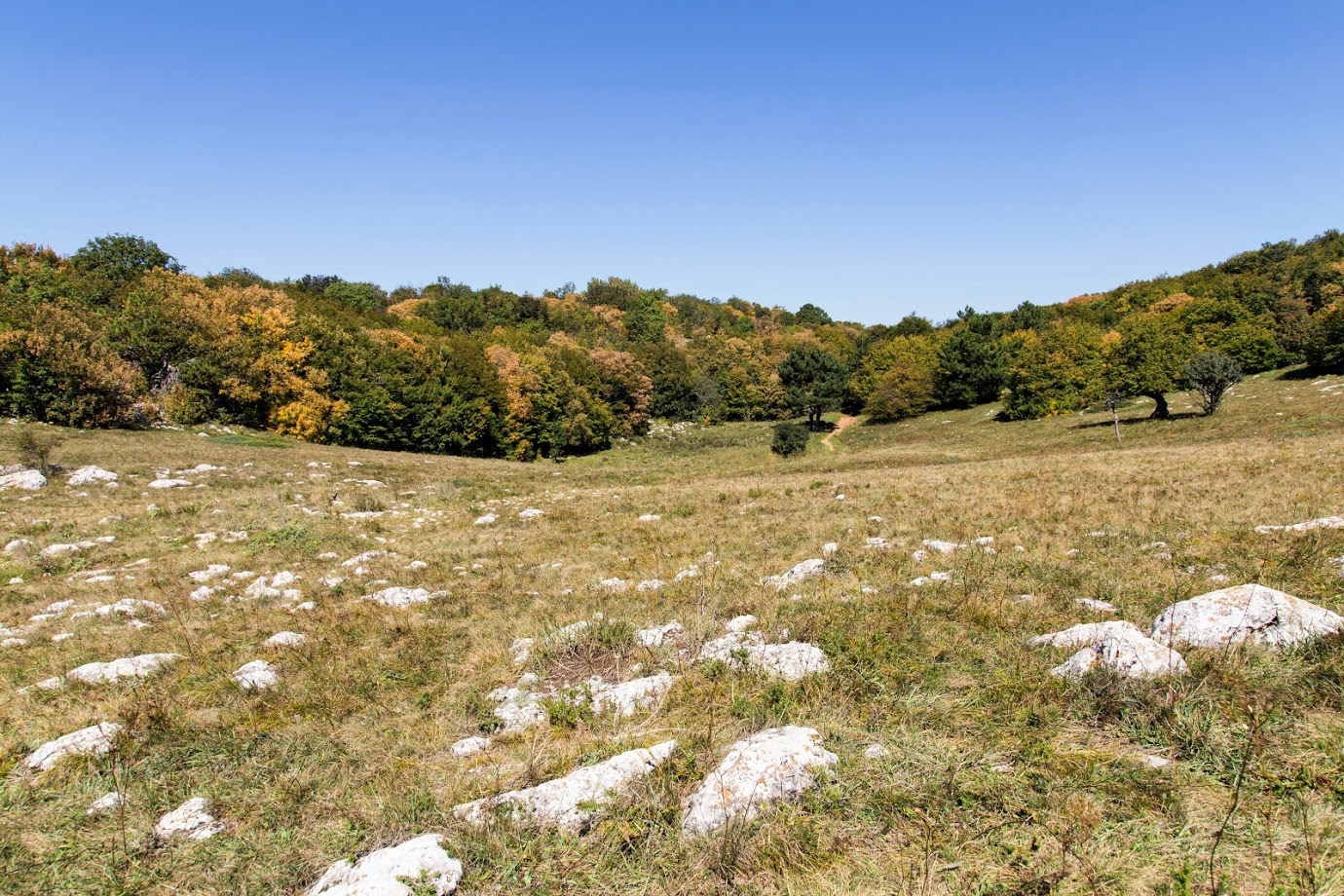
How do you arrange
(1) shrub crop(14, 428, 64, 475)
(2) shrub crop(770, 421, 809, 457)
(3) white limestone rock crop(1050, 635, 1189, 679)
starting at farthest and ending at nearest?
(2) shrub crop(770, 421, 809, 457), (1) shrub crop(14, 428, 64, 475), (3) white limestone rock crop(1050, 635, 1189, 679)

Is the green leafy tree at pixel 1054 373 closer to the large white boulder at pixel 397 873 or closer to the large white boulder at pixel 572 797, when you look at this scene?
the large white boulder at pixel 572 797

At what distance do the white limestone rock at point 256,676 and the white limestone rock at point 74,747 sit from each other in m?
1.40

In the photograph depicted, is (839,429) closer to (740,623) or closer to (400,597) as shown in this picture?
(400,597)

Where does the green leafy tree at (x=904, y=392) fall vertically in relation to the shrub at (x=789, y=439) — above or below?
above

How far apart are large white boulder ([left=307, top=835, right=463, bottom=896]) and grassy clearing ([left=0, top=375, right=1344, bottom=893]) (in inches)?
5.8

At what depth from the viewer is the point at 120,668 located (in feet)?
26.3

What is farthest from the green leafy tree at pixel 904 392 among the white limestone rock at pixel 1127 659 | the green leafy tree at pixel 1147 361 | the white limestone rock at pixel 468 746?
the white limestone rock at pixel 468 746

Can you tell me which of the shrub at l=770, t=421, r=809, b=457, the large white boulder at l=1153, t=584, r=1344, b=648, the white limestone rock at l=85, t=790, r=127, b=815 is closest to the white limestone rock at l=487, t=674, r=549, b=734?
the white limestone rock at l=85, t=790, r=127, b=815

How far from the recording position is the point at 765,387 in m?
106

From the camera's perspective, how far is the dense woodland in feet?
147

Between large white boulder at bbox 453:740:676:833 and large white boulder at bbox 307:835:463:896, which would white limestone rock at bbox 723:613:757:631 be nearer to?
large white boulder at bbox 453:740:676:833

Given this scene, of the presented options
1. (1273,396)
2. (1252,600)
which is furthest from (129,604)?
(1273,396)

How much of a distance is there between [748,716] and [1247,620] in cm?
521

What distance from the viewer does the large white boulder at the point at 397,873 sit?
366cm
